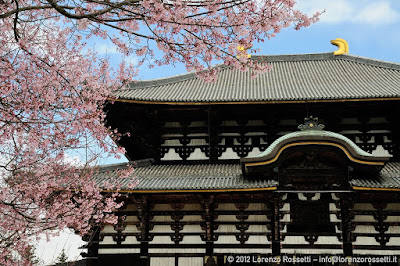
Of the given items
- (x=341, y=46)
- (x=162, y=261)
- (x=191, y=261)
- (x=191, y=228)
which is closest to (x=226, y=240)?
(x=191, y=228)

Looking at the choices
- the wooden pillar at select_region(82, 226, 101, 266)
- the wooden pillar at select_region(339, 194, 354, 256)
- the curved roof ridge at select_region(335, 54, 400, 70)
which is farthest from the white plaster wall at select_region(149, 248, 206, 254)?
the curved roof ridge at select_region(335, 54, 400, 70)

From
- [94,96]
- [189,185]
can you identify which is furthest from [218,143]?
[94,96]

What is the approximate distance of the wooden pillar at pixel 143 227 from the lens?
12.8m

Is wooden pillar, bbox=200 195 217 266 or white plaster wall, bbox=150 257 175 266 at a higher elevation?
wooden pillar, bbox=200 195 217 266

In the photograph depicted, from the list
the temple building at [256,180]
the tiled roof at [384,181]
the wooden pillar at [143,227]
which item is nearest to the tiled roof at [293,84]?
the temple building at [256,180]

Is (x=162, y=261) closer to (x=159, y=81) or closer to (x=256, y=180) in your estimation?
(x=256, y=180)

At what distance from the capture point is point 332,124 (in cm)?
1478

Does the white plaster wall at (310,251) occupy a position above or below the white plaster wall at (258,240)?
below

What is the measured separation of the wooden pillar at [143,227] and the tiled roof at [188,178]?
2.09 feet

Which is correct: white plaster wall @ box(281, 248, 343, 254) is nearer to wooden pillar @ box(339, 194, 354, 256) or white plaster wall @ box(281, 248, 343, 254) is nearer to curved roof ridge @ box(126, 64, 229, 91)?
wooden pillar @ box(339, 194, 354, 256)

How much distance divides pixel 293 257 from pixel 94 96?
8.14 m

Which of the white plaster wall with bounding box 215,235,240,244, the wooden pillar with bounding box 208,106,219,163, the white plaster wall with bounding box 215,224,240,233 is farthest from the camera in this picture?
the wooden pillar with bounding box 208,106,219,163

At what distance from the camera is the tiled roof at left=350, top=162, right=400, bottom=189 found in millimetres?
11797

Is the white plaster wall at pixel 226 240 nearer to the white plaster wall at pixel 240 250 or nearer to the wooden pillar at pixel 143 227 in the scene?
the white plaster wall at pixel 240 250
